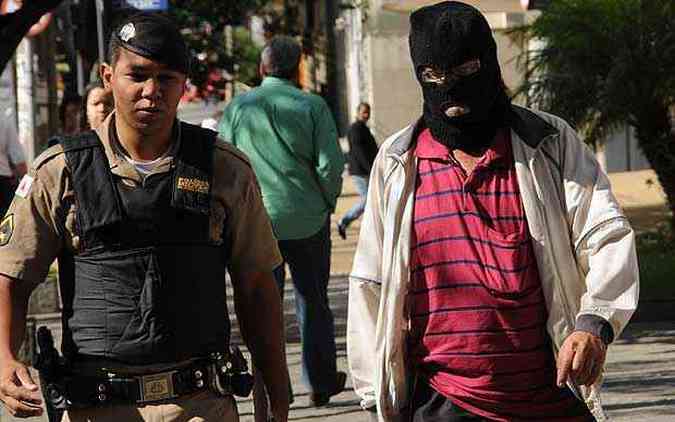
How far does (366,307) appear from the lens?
4.87 m

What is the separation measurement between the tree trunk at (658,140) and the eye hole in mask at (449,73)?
12.4 meters

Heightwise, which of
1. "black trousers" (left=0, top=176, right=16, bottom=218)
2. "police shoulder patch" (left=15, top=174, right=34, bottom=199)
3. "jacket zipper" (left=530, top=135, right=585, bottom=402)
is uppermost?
"police shoulder patch" (left=15, top=174, right=34, bottom=199)

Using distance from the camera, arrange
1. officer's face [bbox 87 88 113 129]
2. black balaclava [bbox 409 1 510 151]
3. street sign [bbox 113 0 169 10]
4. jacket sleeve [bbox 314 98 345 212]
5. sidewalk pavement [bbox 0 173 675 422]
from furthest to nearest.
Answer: street sign [bbox 113 0 169 10] → sidewalk pavement [bbox 0 173 675 422] → jacket sleeve [bbox 314 98 345 212] → officer's face [bbox 87 88 113 129] → black balaclava [bbox 409 1 510 151]

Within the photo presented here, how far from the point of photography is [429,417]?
15.6 feet

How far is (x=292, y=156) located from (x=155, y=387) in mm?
4620

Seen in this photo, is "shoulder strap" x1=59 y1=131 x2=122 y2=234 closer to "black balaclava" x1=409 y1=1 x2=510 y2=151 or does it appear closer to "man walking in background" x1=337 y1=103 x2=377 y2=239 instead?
"black balaclava" x1=409 y1=1 x2=510 y2=151

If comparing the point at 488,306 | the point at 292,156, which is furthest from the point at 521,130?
the point at 292,156

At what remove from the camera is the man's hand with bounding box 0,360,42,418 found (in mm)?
4461

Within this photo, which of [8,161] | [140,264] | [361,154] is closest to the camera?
[140,264]

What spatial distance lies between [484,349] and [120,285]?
0.94m

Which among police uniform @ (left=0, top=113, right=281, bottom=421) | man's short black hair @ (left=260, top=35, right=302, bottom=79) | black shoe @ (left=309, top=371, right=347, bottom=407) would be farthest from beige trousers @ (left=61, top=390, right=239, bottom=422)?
black shoe @ (left=309, top=371, right=347, bottom=407)

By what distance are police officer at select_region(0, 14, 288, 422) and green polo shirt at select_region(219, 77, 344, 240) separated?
14.1 feet

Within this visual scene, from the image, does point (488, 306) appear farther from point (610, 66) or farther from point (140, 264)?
point (610, 66)

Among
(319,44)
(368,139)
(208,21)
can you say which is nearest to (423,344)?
(368,139)
